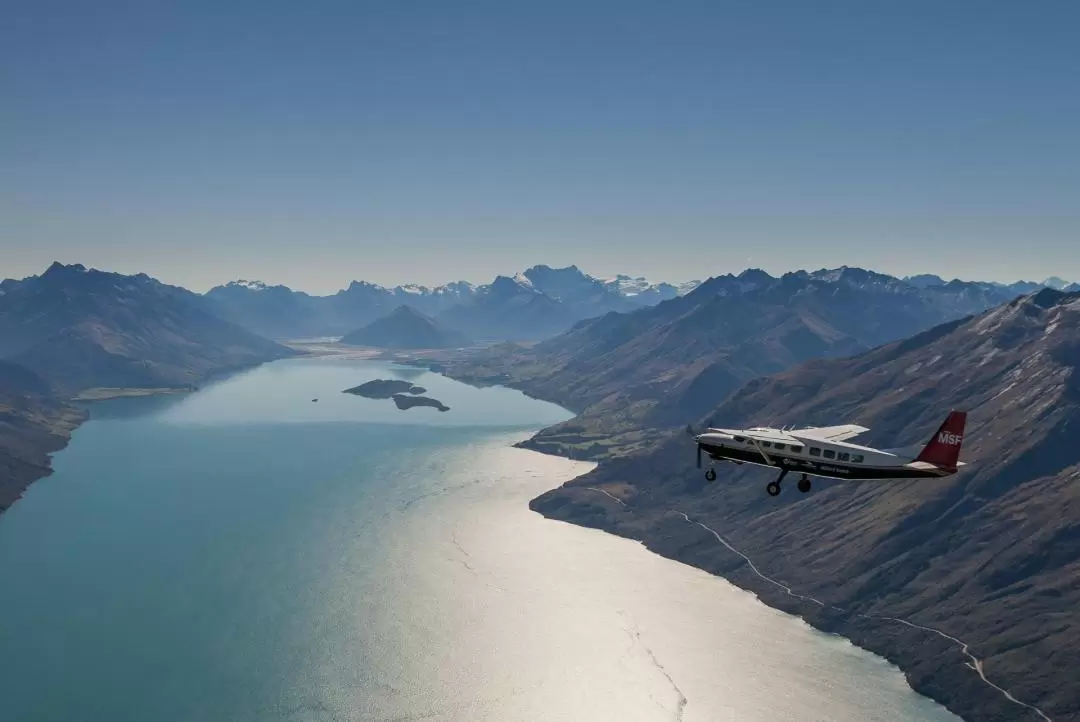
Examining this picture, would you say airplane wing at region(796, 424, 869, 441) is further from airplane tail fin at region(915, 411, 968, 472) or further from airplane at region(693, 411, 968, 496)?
airplane tail fin at region(915, 411, 968, 472)

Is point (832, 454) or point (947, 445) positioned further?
point (832, 454)

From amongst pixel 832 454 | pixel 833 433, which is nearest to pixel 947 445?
pixel 832 454

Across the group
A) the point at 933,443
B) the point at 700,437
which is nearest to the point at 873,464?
the point at 933,443

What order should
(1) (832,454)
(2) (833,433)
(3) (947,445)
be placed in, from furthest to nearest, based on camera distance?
1. (2) (833,433)
2. (1) (832,454)
3. (3) (947,445)

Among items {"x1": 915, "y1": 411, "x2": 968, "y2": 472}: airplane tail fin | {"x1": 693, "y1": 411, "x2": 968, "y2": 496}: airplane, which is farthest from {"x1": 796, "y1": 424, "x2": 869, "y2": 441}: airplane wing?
{"x1": 915, "y1": 411, "x2": 968, "y2": 472}: airplane tail fin

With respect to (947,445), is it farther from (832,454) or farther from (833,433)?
(833,433)

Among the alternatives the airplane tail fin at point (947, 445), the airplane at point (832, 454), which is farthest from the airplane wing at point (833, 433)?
the airplane tail fin at point (947, 445)

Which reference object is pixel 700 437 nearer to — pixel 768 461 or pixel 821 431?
pixel 768 461

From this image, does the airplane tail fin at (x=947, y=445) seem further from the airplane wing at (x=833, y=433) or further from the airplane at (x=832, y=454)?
the airplane wing at (x=833, y=433)
